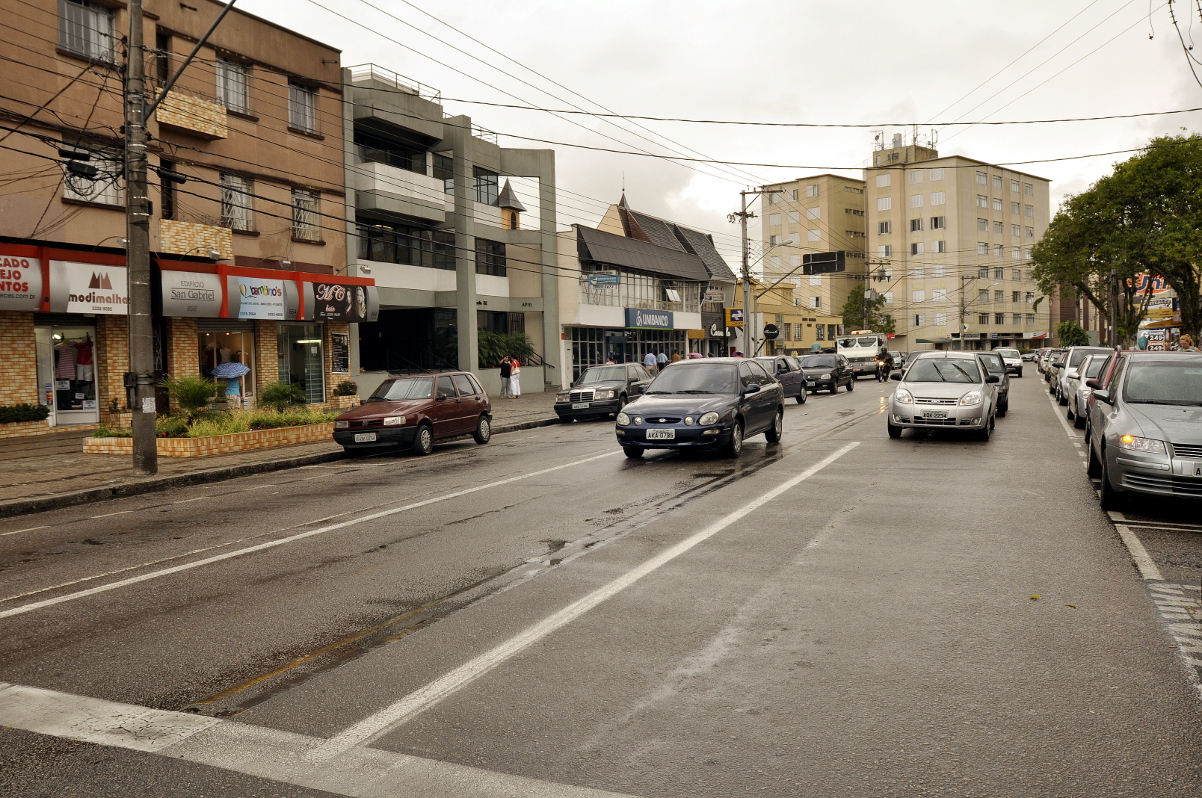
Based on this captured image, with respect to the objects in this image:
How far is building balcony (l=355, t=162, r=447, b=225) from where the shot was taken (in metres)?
30.4

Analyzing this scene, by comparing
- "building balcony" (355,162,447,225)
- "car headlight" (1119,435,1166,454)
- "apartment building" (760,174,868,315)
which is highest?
"apartment building" (760,174,868,315)

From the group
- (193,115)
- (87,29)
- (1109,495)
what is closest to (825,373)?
(193,115)

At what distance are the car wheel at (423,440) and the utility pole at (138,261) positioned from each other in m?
4.51

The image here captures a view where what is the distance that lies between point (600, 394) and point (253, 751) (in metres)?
21.2

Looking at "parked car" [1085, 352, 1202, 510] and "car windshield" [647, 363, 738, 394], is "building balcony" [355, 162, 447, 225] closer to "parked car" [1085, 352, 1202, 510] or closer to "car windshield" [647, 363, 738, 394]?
"car windshield" [647, 363, 738, 394]

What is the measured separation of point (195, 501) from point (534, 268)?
30141 mm

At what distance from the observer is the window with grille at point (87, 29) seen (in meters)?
20.8

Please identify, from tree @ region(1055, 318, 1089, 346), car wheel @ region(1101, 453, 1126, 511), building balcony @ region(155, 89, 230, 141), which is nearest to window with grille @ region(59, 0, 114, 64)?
building balcony @ region(155, 89, 230, 141)

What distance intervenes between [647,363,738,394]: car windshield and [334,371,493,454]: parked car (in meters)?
4.71

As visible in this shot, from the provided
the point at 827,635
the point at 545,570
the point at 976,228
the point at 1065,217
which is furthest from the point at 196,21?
→ the point at 976,228

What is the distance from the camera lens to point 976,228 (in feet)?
319

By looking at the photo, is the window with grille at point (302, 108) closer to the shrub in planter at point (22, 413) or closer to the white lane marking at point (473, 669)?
the shrub in planter at point (22, 413)

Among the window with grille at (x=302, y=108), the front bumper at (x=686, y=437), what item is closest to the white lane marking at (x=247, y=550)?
the front bumper at (x=686, y=437)

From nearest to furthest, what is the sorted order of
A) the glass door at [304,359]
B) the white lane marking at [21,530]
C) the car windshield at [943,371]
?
the white lane marking at [21,530]
the car windshield at [943,371]
the glass door at [304,359]
